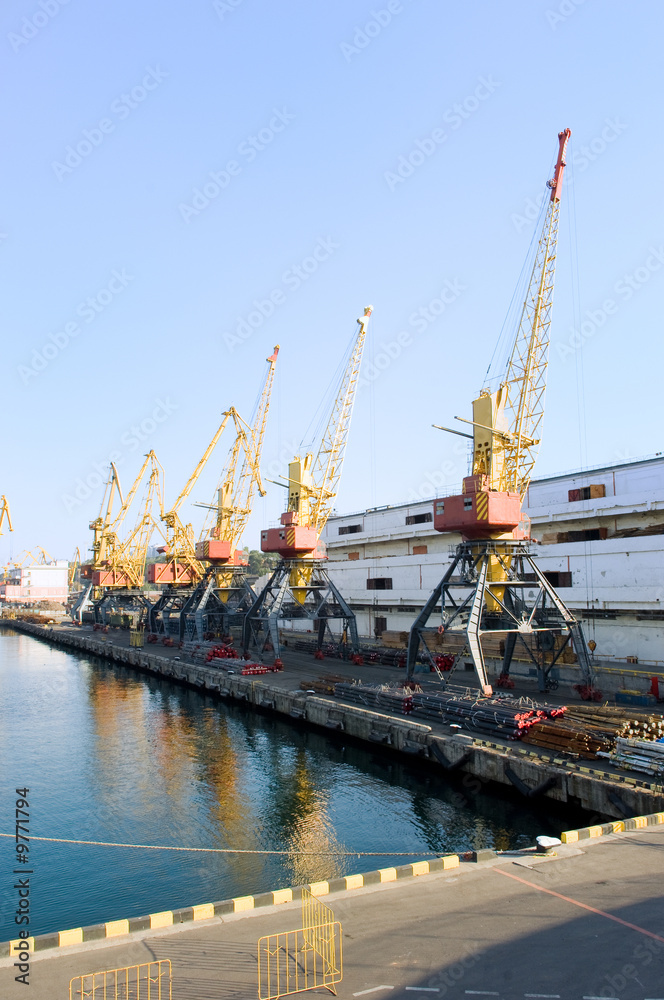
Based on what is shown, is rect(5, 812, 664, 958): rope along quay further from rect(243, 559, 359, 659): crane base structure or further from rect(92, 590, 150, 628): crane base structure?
rect(92, 590, 150, 628): crane base structure

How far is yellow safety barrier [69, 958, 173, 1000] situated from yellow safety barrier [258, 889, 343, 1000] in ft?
5.87

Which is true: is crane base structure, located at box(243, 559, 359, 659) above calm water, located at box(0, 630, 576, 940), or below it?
above

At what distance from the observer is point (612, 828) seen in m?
20.0

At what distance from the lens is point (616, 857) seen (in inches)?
710

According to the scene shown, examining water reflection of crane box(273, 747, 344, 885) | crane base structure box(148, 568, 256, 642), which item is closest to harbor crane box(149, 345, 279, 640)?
crane base structure box(148, 568, 256, 642)

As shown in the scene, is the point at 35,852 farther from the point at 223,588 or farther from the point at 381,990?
the point at 223,588

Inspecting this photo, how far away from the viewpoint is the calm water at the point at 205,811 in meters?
22.1

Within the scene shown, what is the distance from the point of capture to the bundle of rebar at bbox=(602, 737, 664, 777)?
24641 millimetres

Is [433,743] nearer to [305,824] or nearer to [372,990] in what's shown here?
[305,824]

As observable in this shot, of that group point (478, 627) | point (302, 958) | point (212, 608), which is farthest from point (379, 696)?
point (212, 608)

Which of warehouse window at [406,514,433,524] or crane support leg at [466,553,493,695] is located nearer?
crane support leg at [466,553,493,695]

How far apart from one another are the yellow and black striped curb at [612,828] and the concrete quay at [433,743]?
1.84 meters

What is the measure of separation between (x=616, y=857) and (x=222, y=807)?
17570 millimetres

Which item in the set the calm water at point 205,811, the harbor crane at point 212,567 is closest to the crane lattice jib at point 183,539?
the harbor crane at point 212,567
